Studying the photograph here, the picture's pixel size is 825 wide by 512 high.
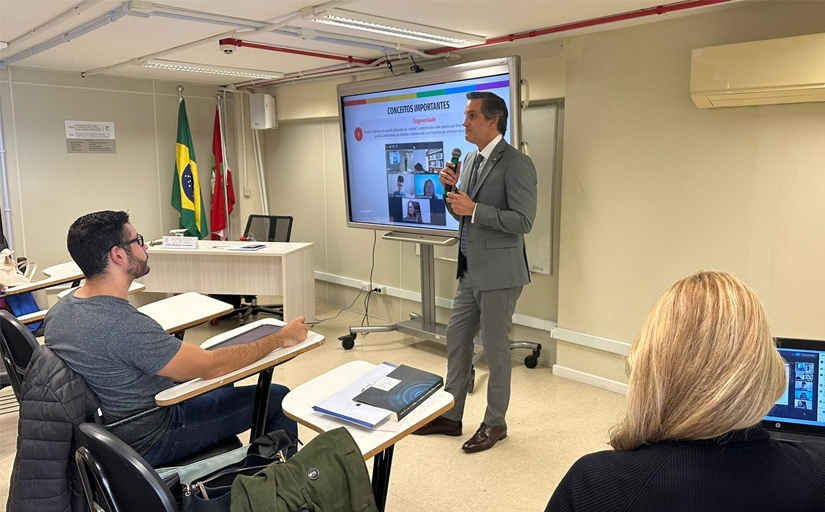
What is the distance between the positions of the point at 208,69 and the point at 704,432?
5037mm

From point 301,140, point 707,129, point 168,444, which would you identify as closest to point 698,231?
point 707,129

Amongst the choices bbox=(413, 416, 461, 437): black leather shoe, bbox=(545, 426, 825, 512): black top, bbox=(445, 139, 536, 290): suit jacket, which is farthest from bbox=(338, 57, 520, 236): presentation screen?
bbox=(545, 426, 825, 512): black top

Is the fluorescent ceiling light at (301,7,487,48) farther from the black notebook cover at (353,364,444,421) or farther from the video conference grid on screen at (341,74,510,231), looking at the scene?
the black notebook cover at (353,364,444,421)

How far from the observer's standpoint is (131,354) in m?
1.81

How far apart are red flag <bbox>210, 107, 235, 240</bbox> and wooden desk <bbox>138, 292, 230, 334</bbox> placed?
146 inches

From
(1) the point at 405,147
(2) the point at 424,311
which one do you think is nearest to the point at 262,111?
(1) the point at 405,147

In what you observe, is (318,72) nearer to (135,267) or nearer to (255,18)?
(255,18)

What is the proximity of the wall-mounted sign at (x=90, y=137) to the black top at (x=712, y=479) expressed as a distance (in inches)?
226

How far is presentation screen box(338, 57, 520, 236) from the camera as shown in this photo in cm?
364

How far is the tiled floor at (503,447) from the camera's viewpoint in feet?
8.45

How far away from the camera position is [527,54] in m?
3.92

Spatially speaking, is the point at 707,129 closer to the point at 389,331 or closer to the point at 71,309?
the point at 389,331

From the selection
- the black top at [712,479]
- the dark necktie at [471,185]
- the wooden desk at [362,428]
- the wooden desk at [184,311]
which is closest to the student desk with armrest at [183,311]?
the wooden desk at [184,311]

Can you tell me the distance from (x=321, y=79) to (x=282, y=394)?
384cm
